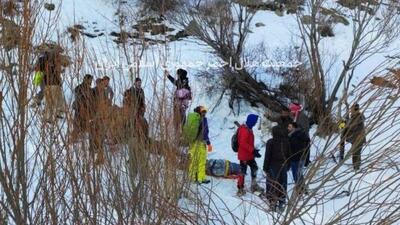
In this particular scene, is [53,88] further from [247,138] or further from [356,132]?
[247,138]

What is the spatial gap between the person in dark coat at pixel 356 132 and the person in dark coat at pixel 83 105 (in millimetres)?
2524

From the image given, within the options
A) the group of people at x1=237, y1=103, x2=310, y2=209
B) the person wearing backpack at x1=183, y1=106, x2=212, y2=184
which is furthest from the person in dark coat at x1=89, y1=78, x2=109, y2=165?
the group of people at x1=237, y1=103, x2=310, y2=209

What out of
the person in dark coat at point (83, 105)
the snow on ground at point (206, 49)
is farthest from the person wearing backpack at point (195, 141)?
the snow on ground at point (206, 49)

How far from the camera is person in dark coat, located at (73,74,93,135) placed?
17.4 feet

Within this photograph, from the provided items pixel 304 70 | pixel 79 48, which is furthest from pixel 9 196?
pixel 304 70

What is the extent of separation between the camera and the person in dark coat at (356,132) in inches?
127

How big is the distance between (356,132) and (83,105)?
283cm

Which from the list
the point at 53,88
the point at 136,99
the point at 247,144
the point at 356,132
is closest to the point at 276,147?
the point at 247,144

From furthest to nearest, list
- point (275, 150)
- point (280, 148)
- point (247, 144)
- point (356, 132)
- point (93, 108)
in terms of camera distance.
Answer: point (247, 144) → point (275, 150) → point (280, 148) → point (93, 108) → point (356, 132)

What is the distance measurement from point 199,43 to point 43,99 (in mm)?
11270

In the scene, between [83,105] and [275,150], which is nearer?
[83,105]

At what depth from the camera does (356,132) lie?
335 centimetres

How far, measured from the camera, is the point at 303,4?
18688mm

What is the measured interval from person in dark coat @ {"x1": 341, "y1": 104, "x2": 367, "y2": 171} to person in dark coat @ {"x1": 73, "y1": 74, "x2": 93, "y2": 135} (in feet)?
8.28
